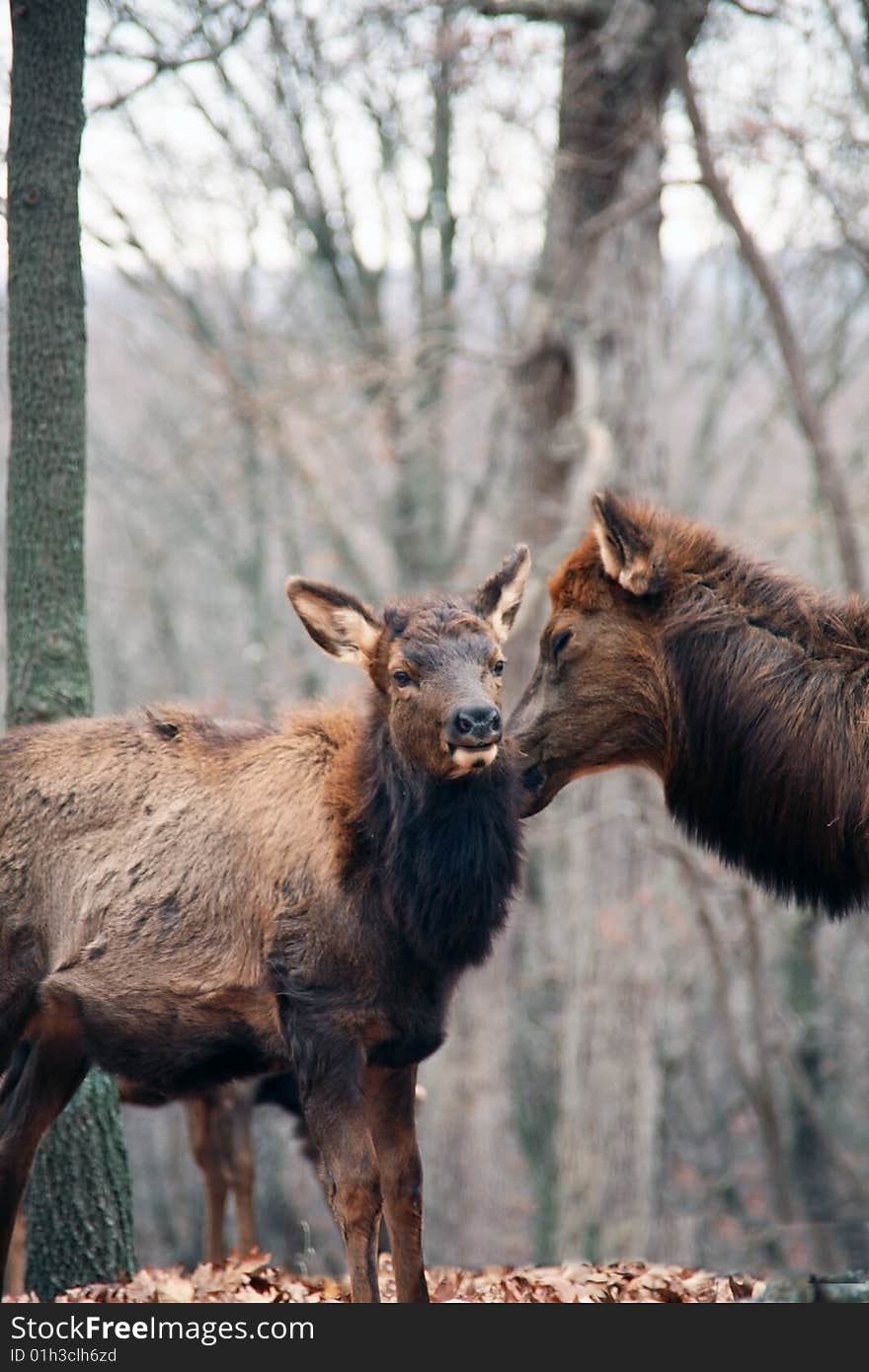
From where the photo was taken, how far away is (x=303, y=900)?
22.0 ft

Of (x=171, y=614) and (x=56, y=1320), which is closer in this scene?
(x=56, y=1320)

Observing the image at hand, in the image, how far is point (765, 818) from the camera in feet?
24.1

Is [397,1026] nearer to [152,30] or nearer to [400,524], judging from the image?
[152,30]

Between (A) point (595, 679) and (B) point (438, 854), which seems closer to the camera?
(B) point (438, 854)

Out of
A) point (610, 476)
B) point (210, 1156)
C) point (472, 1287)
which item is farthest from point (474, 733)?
point (610, 476)

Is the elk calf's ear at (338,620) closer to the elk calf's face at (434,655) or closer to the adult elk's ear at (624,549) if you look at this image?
the elk calf's face at (434,655)

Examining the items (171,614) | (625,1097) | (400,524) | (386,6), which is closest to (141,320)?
(171,614)

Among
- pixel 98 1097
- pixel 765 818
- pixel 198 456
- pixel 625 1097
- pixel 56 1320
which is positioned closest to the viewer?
pixel 56 1320

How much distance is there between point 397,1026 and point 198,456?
2229 cm

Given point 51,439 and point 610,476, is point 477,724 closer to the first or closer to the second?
point 51,439

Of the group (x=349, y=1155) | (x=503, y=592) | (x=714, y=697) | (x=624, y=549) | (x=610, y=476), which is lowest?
(x=349, y=1155)

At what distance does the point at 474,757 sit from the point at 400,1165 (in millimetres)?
1811

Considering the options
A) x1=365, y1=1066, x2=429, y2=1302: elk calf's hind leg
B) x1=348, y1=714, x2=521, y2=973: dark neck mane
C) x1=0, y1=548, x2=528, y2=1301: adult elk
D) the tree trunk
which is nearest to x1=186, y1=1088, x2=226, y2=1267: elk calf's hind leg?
x1=0, y1=548, x2=528, y2=1301: adult elk

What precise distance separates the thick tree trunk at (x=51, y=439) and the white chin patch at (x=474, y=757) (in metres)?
2.81
